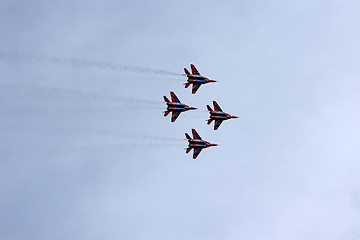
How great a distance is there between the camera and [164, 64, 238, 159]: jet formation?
18225 centimetres

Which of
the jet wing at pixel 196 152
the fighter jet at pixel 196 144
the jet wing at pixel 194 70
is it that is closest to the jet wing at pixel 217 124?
the fighter jet at pixel 196 144

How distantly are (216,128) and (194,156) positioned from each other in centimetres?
800

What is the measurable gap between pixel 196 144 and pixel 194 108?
8045 mm

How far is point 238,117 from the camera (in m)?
189

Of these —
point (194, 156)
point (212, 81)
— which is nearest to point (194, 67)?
point (212, 81)

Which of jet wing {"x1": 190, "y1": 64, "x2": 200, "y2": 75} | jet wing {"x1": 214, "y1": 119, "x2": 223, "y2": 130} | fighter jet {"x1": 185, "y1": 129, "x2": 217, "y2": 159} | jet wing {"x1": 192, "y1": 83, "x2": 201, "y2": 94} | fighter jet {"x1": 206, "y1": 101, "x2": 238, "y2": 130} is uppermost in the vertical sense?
jet wing {"x1": 190, "y1": 64, "x2": 200, "y2": 75}

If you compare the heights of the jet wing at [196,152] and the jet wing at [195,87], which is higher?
the jet wing at [195,87]

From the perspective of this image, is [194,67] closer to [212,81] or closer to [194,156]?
[212,81]

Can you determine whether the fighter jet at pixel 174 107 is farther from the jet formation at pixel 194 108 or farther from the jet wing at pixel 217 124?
the jet wing at pixel 217 124

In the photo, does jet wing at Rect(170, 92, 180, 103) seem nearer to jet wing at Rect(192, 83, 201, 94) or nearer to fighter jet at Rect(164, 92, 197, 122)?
fighter jet at Rect(164, 92, 197, 122)

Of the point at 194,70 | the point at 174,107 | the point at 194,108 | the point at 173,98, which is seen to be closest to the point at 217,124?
the point at 194,108

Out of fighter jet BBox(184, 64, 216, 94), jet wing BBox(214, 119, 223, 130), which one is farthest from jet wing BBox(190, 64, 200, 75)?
jet wing BBox(214, 119, 223, 130)

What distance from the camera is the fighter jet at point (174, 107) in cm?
18145

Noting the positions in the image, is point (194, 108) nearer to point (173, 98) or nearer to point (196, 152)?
point (173, 98)
